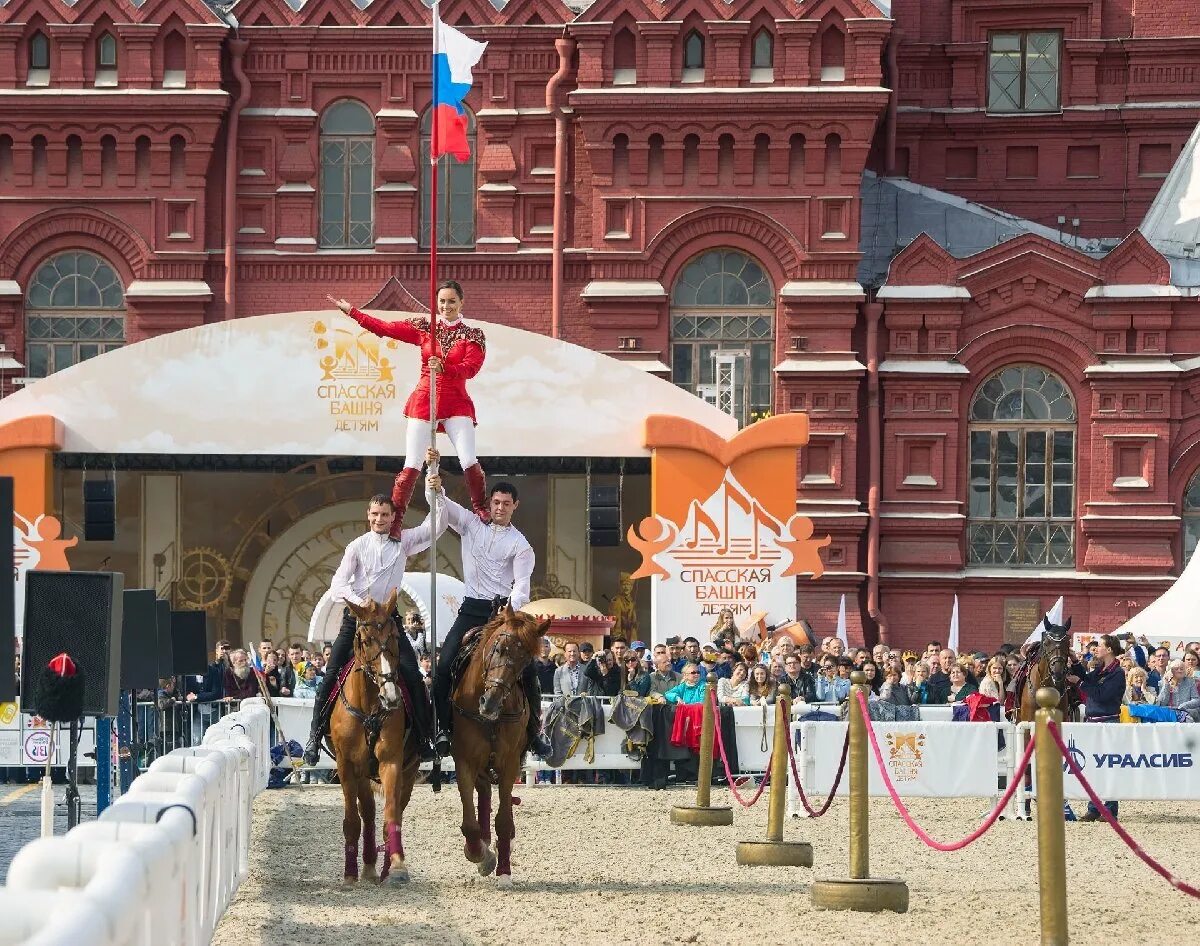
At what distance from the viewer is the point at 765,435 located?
113 feet

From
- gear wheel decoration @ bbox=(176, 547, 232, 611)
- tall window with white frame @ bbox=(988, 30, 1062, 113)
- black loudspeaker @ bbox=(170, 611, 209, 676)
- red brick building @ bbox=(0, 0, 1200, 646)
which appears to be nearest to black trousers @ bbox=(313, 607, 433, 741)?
black loudspeaker @ bbox=(170, 611, 209, 676)

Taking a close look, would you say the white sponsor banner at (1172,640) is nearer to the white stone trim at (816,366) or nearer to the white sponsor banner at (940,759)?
the white stone trim at (816,366)

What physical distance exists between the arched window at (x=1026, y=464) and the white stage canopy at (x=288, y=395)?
799 cm

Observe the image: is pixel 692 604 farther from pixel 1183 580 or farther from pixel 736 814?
pixel 736 814

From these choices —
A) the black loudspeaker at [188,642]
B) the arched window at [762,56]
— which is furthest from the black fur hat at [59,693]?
the arched window at [762,56]

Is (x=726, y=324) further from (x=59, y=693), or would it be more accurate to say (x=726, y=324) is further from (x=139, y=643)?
(x=59, y=693)

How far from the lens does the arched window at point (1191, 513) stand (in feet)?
127

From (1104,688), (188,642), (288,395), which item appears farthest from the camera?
(288,395)

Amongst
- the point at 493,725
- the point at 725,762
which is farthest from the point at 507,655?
the point at 725,762

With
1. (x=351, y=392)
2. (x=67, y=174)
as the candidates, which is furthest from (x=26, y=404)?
(x=67, y=174)

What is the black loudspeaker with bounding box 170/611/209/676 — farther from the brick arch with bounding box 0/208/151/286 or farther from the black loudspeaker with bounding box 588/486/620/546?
the brick arch with bounding box 0/208/151/286

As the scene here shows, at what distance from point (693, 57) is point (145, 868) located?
3171 cm

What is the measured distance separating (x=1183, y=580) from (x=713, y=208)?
9.89 metres

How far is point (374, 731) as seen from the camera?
1585cm
